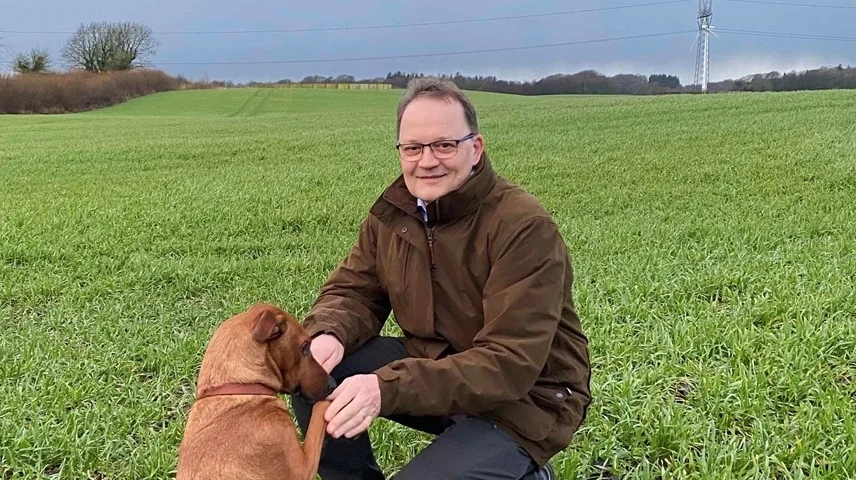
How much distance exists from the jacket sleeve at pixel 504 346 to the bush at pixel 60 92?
56966 millimetres

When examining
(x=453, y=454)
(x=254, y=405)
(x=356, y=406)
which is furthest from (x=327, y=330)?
(x=453, y=454)

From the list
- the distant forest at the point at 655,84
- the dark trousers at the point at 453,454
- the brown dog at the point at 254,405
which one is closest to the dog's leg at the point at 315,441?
the brown dog at the point at 254,405

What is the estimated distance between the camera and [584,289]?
6059 mm

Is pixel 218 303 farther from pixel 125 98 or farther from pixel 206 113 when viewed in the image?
pixel 125 98

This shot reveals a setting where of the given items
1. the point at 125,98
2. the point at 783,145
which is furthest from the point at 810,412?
the point at 125,98

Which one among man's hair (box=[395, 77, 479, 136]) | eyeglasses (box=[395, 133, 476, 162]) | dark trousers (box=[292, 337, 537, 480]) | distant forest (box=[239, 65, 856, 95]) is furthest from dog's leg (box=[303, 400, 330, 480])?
distant forest (box=[239, 65, 856, 95])

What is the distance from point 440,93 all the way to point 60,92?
191 feet

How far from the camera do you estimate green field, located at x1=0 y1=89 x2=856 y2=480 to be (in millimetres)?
3658

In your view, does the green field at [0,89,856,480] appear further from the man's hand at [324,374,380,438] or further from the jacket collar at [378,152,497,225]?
the jacket collar at [378,152,497,225]

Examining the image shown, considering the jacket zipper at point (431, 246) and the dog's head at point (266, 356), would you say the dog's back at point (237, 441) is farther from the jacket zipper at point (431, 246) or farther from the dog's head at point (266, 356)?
the jacket zipper at point (431, 246)

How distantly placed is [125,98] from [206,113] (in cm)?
1438

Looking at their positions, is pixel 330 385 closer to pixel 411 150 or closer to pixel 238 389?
pixel 238 389

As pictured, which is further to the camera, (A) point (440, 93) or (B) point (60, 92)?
(B) point (60, 92)

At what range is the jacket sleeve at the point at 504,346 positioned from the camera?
2.47 m
